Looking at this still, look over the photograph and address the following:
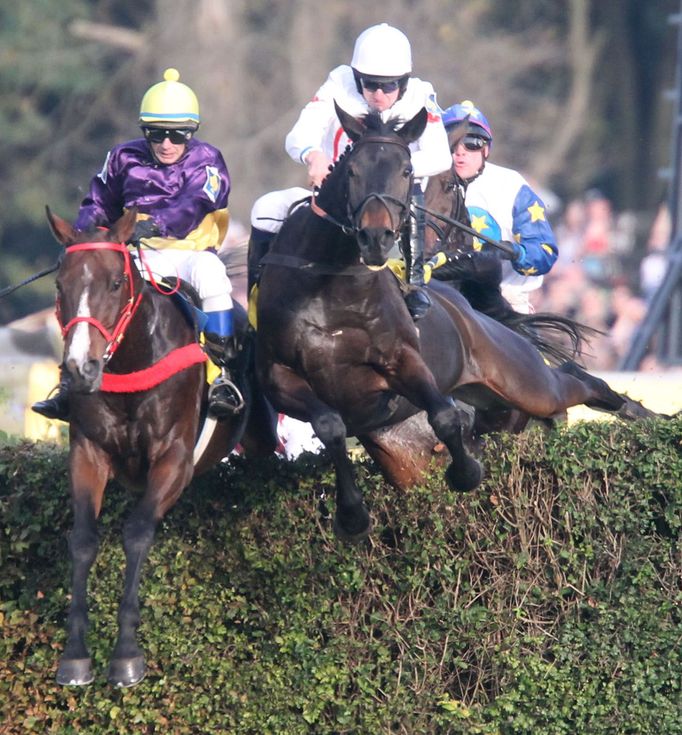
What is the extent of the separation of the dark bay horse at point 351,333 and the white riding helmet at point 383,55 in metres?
0.38

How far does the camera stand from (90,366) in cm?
603

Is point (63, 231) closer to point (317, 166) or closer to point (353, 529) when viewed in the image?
point (317, 166)

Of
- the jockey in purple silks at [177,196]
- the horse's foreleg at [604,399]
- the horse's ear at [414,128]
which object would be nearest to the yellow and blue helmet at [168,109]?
the jockey in purple silks at [177,196]

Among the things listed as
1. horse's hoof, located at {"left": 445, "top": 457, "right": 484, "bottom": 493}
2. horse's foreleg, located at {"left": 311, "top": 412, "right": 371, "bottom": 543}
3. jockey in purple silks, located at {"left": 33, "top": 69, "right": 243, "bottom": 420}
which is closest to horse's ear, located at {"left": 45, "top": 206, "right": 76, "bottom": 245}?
jockey in purple silks, located at {"left": 33, "top": 69, "right": 243, "bottom": 420}

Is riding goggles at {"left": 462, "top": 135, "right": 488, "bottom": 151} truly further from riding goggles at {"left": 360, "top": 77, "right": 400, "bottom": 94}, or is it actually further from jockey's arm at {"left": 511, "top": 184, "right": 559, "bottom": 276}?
riding goggles at {"left": 360, "top": 77, "right": 400, "bottom": 94}

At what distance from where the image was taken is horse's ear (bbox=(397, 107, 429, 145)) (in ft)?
21.2

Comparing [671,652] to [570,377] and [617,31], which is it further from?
[617,31]

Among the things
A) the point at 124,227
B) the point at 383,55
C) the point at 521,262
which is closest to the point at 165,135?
the point at 124,227

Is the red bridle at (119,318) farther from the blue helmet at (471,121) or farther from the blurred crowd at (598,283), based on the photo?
the blurred crowd at (598,283)

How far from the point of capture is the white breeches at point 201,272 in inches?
277

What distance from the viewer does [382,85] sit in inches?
269

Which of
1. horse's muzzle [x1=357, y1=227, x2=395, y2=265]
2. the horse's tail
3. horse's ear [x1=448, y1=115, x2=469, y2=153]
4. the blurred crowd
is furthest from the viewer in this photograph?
the blurred crowd

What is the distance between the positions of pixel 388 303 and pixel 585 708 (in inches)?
69.6

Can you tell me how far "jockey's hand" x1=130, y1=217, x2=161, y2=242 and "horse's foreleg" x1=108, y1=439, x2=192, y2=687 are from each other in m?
0.83
